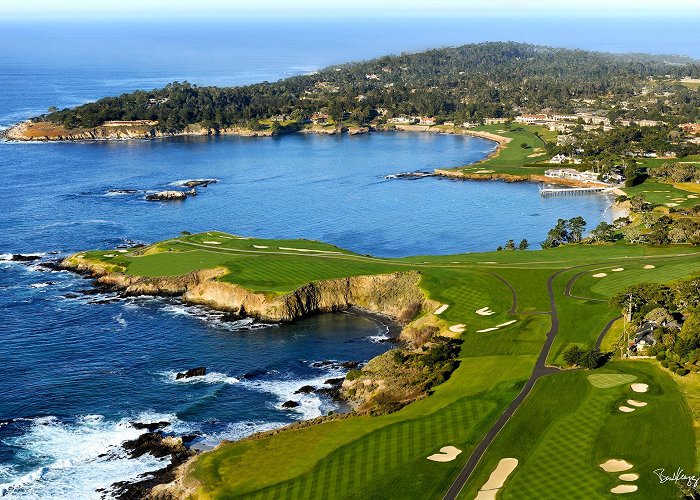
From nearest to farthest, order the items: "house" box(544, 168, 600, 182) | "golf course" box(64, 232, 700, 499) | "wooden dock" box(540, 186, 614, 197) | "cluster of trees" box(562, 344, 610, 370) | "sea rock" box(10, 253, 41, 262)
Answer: "golf course" box(64, 232, 700, 499), "cluster of trees" box(562, 344, 610, 370), "sea rock" box(10, 253, 41, 262), "wooden dock" box(540, 186, 614, 197), "house" box(544, 168, 600, 182)

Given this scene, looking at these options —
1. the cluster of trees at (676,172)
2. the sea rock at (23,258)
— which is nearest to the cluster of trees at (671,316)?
the sea rock at (23,258)

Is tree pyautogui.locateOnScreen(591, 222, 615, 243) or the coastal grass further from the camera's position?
tree pyautogui.locateOnScreen(591, 222, 615, 243)

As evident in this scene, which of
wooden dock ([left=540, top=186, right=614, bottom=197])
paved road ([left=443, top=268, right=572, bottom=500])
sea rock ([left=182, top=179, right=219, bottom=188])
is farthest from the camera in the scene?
sea rock ([left=182, top=179, right=219, bottom=188])

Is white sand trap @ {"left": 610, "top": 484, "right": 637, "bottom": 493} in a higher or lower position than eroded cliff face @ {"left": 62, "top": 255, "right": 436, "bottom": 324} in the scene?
lower

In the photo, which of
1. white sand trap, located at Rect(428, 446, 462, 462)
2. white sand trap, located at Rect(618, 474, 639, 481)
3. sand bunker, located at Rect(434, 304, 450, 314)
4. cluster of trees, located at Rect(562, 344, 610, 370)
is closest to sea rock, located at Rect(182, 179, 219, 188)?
Answer: sand bunker, located at Rect(434, 304, 450, 314)

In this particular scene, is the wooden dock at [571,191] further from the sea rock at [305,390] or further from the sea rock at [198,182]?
the sea rock at [305,390]

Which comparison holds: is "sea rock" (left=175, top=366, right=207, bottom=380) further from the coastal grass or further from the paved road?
the coastal grass
